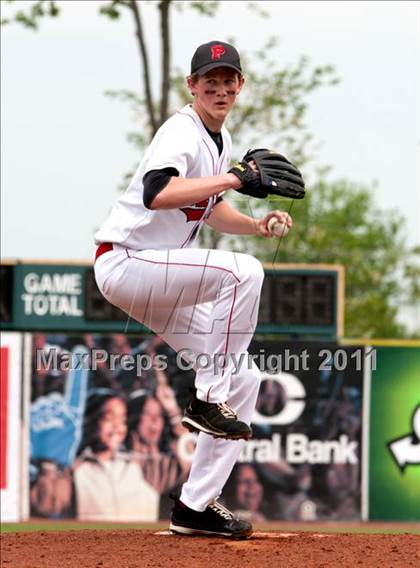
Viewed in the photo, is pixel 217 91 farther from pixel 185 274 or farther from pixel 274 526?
pixel 274 526

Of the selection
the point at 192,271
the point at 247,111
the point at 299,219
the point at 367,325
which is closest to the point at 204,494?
the point at 192,271

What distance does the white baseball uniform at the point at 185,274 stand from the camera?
22.6 feet

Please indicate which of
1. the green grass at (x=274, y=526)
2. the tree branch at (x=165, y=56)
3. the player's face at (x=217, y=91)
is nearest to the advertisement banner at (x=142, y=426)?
the green grass at (x=274, y=526)

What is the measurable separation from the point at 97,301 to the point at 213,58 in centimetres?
961

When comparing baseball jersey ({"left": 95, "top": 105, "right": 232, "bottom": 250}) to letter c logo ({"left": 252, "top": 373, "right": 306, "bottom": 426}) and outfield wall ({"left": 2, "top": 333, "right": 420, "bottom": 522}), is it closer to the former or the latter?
outfield wall ({"left": 2, "top": 333, "right": 420, "bottom": 522})

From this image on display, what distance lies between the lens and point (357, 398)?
16.0 m

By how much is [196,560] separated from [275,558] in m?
0.40

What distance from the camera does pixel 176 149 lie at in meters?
6.75

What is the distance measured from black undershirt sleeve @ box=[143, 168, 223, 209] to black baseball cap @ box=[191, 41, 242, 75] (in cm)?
60

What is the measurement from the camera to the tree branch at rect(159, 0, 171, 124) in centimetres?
1727

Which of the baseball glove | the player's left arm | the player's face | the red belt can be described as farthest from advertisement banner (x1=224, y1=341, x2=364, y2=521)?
the player's face

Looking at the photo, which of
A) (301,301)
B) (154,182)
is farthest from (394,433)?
A: (154,182)

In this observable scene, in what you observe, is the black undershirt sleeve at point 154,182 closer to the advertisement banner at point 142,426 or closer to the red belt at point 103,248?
the red belt at point 103,248

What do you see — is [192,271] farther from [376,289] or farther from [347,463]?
[376,289]
